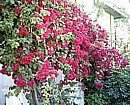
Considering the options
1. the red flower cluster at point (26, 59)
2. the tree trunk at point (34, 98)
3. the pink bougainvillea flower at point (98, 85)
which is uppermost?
the red flower cluster at point (26, 59)

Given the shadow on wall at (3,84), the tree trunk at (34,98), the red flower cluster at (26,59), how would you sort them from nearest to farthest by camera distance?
the red flower cluster at (26,59)
the tree trunk at (34,98)
the shadow on wall at (3,84)

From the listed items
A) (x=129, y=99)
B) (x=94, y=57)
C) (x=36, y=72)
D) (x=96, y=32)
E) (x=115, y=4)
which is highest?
(x=115, y=4)

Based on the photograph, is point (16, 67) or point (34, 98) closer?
point (16, 67)

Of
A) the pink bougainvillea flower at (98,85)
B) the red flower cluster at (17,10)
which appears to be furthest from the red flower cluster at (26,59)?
the pink bougainvillea flower at (98,85)

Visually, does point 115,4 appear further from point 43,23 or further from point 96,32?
point 43,23

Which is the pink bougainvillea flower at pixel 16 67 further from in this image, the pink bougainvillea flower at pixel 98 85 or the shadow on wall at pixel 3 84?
the pink bougainvillea flower at pixel 98 85

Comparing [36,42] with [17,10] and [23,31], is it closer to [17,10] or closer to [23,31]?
[23,31]

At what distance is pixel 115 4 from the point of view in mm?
10500

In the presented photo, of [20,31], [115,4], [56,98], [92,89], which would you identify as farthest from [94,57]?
[115,4]

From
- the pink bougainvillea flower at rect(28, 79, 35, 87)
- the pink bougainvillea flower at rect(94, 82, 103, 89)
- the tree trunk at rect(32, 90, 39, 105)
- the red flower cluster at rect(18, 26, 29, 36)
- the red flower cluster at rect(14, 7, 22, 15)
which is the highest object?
the red flower cluster at rect(14, 7, 22, 15)

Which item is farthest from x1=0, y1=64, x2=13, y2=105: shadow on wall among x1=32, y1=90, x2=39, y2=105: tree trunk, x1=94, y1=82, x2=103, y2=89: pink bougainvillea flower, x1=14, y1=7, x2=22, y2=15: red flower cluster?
x1=94, y1=82, x2=103, y2=89: pink bougainvillea flower

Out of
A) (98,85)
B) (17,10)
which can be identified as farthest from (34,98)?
(98,85)

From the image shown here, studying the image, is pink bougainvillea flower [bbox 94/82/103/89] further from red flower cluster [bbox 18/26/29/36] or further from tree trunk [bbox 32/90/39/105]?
red flower cluster [bbox 18/26/29/36]

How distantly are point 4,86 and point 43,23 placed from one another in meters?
1.46
